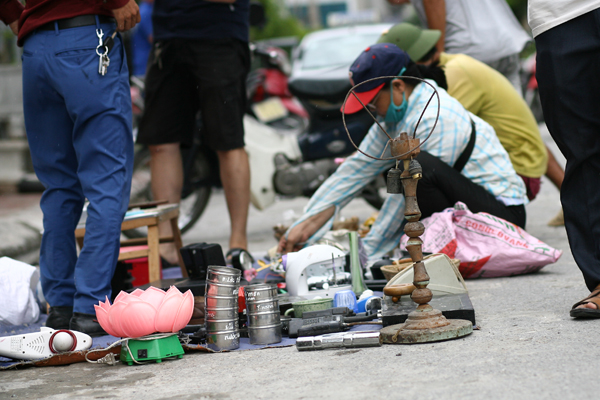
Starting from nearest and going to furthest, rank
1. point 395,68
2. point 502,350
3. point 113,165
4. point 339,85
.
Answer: point 502,350, point 113,165, point 395,68, point 339,85

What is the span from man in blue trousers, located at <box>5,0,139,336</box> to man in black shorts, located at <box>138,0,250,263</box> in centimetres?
96

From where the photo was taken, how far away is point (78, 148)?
2.74 metres

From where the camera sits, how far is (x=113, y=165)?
2752 mm

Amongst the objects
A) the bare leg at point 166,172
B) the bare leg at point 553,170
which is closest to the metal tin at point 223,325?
the bare leg at point 166,172

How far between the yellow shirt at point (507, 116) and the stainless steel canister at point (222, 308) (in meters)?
2.09

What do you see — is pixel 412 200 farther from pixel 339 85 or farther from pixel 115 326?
pixel 339 85

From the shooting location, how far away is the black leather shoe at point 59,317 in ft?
9.18

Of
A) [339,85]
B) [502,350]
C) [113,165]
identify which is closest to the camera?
[502,350]

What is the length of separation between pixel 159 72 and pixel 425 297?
2344 millimetres

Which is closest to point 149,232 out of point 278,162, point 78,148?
point 78,148

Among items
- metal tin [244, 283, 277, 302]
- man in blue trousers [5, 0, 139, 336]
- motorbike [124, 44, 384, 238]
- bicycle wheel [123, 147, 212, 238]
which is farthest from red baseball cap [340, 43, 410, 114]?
bicycle wheel [123, 147, 212, 238]

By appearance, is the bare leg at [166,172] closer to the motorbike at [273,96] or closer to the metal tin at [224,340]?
the metal tin at [224,340]

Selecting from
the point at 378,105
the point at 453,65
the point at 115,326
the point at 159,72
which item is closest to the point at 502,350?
the point at 115,326

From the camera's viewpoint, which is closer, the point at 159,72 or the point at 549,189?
the point at 159,72
